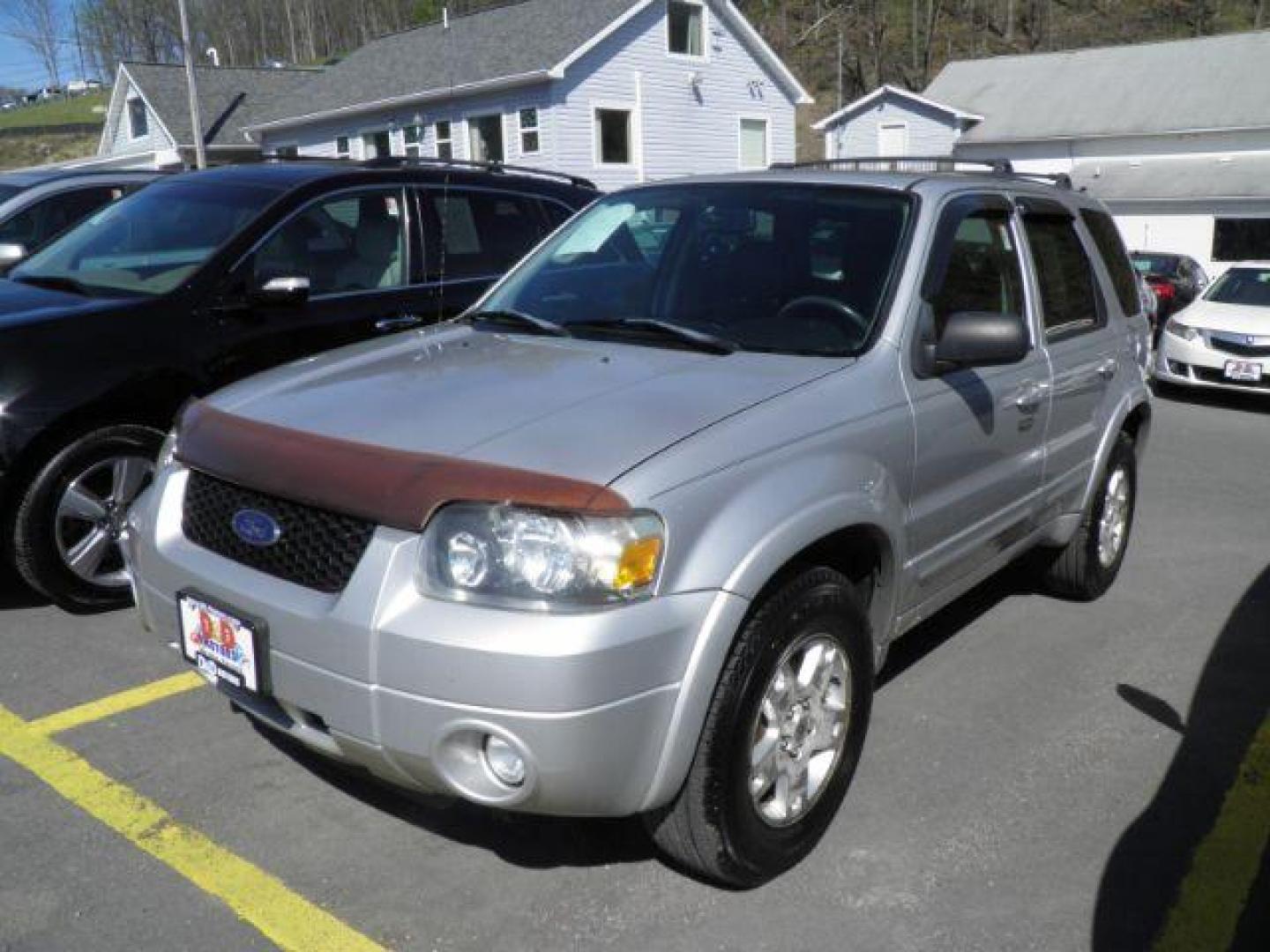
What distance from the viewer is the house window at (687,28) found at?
95.3 feet

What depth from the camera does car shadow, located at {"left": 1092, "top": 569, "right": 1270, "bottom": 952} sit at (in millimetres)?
2947

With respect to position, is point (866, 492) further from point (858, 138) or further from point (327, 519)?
point (858, 138)

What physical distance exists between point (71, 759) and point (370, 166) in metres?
3.19

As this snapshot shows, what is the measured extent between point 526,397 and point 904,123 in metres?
36.3

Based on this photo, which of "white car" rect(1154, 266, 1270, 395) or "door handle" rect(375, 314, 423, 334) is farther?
"white car" rect(1154, 266, 1270, 395)

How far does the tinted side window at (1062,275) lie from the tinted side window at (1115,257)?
27 centimetres

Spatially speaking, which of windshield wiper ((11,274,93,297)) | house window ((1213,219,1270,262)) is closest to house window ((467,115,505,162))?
house window ((1213,219,1270,262))

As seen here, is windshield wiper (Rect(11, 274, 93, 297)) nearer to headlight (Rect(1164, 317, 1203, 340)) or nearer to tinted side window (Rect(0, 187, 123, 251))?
tinted side window (Rect(0, 187, 123, 251))

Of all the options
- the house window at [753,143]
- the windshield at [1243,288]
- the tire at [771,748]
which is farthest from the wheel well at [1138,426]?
the house window at [753,143]

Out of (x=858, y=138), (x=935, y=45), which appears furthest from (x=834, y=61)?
(x=858, y=138)

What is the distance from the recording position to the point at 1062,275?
4.63 m

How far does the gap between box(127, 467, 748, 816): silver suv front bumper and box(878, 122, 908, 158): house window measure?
A: 36232mm

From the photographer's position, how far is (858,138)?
3772cm

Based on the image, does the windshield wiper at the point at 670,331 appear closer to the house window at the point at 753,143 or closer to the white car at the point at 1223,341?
the white car at the point at 1223,341
